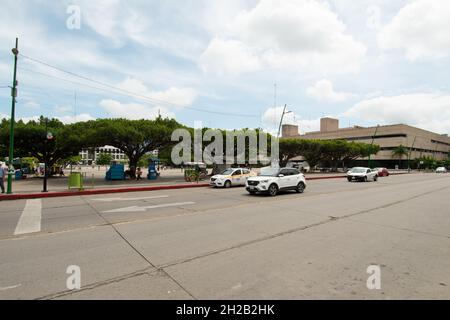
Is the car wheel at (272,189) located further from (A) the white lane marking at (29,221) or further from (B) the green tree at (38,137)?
(B) the green tree at (38,137)

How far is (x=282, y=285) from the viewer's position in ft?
12.9

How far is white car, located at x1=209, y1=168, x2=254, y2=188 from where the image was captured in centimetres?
2058

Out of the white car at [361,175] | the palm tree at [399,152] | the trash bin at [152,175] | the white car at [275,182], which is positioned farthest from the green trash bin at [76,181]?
the palm tree at [399,152]

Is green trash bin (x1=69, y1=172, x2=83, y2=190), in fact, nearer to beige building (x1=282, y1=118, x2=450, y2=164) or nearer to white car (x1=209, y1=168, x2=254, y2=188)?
white car (x1=209, y1=168, x2=254, y2=188)

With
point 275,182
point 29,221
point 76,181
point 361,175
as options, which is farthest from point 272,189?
point 361,175

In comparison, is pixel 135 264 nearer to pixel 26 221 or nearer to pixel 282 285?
pixel 282 285

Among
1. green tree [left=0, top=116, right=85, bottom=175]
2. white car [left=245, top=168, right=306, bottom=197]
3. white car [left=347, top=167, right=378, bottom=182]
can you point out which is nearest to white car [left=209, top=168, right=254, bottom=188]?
white car [left=245, top=168, right=306, bottom=197]

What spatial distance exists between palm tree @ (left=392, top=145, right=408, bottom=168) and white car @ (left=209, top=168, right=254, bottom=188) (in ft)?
244

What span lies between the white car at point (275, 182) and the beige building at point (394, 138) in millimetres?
65739

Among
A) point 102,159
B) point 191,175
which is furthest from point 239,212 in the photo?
point 102,159

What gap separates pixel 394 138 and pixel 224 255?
97341 mm

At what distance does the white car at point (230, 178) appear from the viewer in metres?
20.6

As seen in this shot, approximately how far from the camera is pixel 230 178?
20891mm
